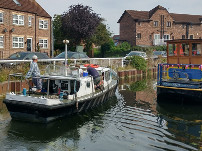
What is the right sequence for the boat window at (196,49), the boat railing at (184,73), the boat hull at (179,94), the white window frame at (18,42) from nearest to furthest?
the boat hull at (179,94)
the boat railing at (184,73)
the boat window at (196,49)
the white window frame at (18,42)

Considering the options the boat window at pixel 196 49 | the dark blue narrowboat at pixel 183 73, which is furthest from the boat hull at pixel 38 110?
the boat window at pixel 196 49

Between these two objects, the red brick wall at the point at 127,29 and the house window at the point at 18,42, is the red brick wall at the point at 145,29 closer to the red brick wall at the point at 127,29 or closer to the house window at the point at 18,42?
the red brick wall at the point at 127,29

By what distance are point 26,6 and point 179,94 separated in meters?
26.8

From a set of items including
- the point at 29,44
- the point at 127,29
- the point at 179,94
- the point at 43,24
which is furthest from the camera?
the point at 127,29

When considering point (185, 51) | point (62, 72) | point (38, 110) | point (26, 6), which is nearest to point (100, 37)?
point (26, 6)

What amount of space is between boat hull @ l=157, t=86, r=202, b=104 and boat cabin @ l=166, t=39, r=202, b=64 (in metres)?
1.93

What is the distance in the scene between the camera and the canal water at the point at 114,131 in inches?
395

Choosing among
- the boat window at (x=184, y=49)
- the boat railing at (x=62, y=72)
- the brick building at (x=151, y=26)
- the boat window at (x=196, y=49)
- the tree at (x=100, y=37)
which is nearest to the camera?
the boat railing at (x=62, y=72)

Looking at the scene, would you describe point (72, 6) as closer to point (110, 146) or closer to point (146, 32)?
point (146, 32)

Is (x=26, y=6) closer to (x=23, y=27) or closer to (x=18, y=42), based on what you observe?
(x=23, y=27)

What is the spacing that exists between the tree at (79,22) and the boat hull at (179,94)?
2579 cm

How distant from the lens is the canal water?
1003cm

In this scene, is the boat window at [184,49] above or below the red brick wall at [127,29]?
below

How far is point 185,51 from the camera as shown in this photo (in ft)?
55.6
